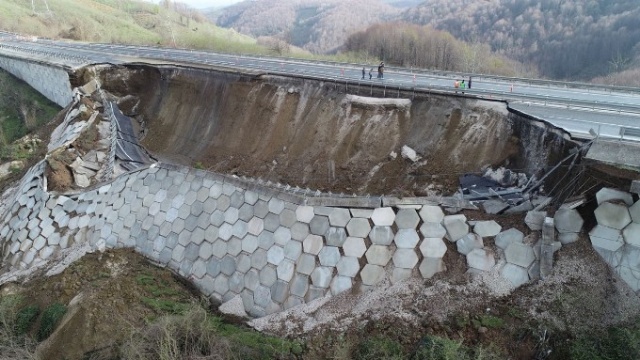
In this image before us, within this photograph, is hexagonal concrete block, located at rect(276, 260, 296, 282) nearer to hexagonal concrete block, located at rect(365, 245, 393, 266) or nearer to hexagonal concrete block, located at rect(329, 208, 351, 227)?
hexagonal concrete block, located at rect(329, 208, 351, 227)

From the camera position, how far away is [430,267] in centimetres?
963

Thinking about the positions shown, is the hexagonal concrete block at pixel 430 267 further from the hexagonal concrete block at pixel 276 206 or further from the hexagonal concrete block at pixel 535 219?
the hexagonal concrete block at pixel 276 206

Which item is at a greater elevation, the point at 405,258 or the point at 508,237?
the point at 508,237

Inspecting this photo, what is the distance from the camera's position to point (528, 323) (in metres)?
8.24

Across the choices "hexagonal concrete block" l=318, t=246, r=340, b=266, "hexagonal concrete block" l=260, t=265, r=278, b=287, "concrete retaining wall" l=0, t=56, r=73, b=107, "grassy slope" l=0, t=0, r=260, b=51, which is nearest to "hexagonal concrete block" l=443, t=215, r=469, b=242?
"hexagonal concrete block" l=318, t=246, r=340, b=266

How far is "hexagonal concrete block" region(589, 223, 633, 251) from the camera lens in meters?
8.70

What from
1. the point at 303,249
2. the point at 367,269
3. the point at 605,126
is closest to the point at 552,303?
the point at 367,269

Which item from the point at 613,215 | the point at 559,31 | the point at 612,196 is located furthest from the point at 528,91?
the point at 559,31

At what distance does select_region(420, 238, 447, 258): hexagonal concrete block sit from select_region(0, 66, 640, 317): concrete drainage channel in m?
0.02

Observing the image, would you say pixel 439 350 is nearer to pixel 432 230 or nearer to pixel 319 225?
pixel 432 230

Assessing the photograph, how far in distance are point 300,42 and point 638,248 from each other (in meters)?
121

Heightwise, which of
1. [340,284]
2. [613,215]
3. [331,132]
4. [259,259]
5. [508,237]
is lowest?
[340,284]

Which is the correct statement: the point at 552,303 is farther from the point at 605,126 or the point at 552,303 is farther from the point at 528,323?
the point at 605,126

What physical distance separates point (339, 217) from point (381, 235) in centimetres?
114
